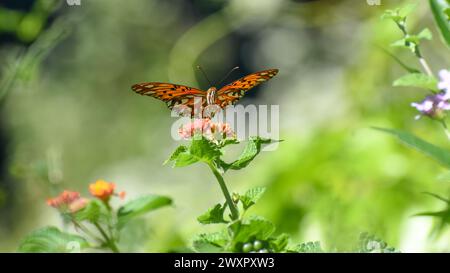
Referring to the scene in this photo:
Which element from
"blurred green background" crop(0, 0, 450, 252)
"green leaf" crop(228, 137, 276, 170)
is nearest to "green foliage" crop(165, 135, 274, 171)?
"green leaf" crop(228, 137, 276, 170)

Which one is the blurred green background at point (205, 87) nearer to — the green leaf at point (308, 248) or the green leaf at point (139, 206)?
the green leaf at point (139, 206)

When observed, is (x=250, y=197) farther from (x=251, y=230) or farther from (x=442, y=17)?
(x=442, y=17)

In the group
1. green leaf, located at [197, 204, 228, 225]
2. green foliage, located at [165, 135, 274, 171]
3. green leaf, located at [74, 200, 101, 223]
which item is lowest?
green leaf, located at [197, 204, 228, 225]

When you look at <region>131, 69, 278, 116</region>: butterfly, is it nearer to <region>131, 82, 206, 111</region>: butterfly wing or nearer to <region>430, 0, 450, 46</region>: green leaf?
<region>131, 82, 206, 111</region>: butterfly wing

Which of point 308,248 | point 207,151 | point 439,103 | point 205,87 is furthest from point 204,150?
point 205,87
